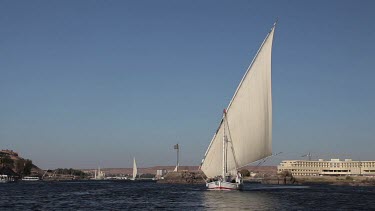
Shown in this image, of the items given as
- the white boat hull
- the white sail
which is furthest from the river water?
the white sail

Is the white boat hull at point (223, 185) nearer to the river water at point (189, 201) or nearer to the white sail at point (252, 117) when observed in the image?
the river water at point (189, 201)

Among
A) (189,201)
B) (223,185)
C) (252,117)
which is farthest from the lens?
(223,185)

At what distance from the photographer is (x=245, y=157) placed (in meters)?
77.9

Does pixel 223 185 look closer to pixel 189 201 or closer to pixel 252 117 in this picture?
pixel 252 117

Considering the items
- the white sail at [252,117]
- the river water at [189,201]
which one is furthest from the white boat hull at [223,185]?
the white sail at [252,117]

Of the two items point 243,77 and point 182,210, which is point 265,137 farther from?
point 182,210

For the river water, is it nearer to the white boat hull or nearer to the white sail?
the white boat hull

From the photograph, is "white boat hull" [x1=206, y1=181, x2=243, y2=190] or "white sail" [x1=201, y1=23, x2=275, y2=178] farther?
"white boat hull" [x1=206, y1=181, x2=243, y2=190]

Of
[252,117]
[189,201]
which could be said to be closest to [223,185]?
[252,117]

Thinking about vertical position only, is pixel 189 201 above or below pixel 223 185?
below

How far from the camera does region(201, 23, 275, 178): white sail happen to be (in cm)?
7219

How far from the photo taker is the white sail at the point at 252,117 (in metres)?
72.2

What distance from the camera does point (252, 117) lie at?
244ft

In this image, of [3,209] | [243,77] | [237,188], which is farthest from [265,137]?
[3,209]
